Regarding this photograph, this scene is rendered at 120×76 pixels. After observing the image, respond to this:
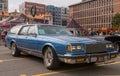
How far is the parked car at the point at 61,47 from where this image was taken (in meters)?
7.59

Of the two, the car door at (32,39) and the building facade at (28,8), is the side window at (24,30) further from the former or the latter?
the building facade at (28,8)

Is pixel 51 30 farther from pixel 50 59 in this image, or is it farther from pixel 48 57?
pixel 50 59

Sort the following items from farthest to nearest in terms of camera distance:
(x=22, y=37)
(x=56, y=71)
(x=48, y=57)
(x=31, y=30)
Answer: (x=22, y=37), (x=31, y=30), (x=48, y=57), (x=56, y=71)

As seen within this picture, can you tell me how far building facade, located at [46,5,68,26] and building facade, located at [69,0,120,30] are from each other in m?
8.45

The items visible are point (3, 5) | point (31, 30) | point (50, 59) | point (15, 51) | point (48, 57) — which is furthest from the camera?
point (3, 5)

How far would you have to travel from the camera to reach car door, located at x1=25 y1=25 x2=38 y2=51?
9356mm

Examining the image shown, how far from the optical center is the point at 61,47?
7844mm

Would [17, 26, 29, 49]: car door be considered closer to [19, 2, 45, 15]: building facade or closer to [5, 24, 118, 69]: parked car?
[5, 24, 118, 69]: parked car

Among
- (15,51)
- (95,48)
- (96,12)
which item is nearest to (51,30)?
(95,48)

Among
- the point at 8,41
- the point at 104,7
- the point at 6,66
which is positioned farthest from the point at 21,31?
the point at 104,7

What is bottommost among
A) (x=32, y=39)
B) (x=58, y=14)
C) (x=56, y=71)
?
(x=56, y=71)

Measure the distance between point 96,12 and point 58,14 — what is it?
34.4 m

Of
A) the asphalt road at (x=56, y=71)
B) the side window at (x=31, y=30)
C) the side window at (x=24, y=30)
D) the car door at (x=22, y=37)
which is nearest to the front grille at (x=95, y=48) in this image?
the asphalt road at (x=56, y=71)

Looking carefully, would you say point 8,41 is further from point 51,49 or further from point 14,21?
point 14,21
